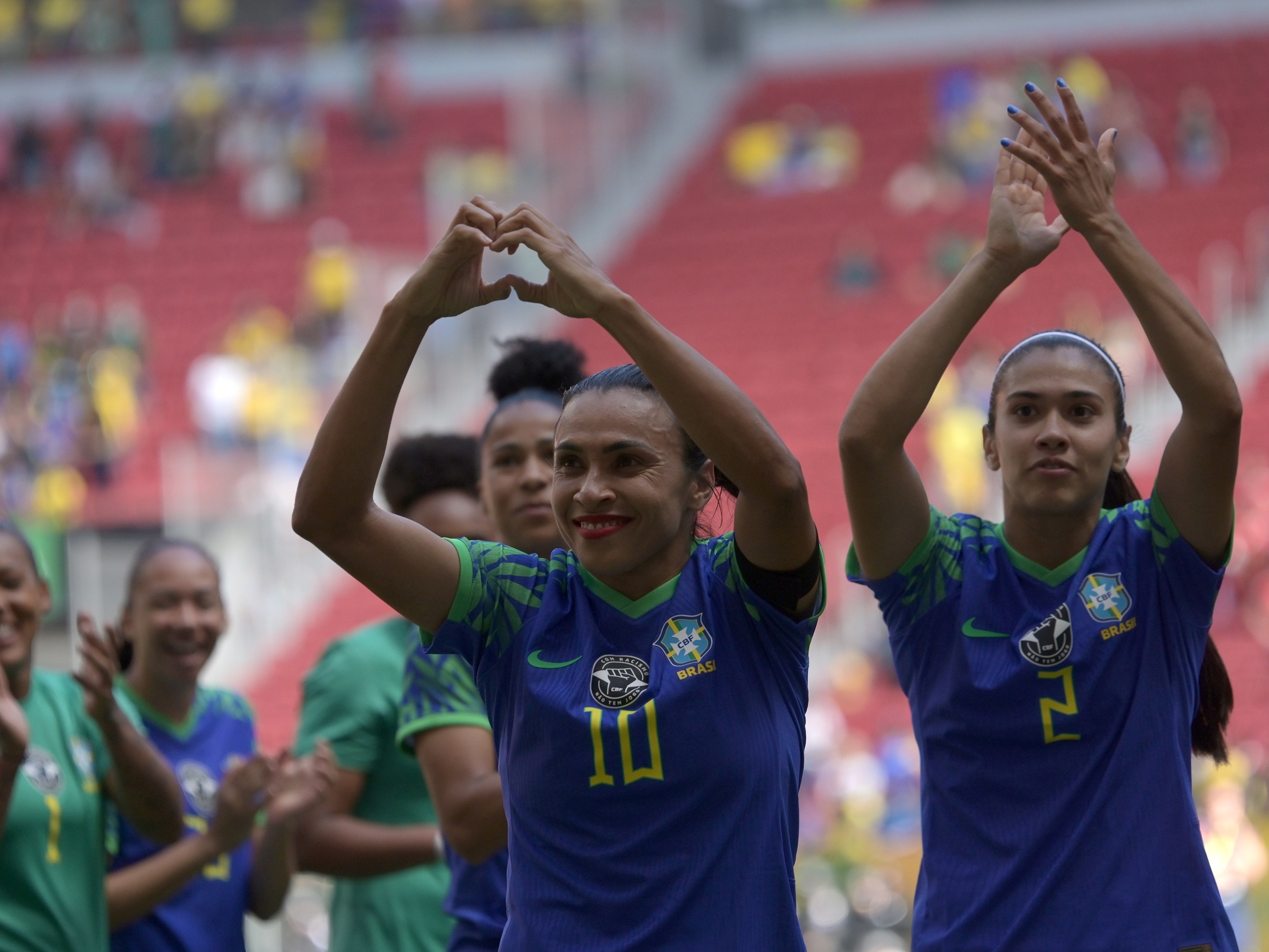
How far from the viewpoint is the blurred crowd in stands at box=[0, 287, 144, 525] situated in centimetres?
1567

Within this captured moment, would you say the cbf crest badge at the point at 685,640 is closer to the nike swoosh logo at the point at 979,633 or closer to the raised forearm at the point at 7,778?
the nike swoosh logo at the point at 979,633

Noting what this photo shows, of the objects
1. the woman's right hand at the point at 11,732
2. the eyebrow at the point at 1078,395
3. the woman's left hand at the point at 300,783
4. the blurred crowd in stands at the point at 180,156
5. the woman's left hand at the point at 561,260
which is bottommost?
the woman's left hand at the point at 300,783

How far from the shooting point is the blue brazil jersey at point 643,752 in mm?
2551

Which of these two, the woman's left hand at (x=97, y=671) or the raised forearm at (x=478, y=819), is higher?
the woman's left hand at (x=97, y=671)

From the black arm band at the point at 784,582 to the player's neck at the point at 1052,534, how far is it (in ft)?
1.85

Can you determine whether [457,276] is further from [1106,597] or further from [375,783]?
[375,783]

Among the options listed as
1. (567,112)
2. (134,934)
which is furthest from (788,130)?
(134,934)

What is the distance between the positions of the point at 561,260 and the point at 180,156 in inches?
864

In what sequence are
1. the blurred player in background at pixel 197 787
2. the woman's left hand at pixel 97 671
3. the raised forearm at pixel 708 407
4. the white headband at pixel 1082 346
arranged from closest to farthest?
1. the raised forearm at pixel 708 407
2. the white headband at pixel 1082 346
3. the woman's left hand at pixel 97 671
4. the blurred player in background at pixel 197 787

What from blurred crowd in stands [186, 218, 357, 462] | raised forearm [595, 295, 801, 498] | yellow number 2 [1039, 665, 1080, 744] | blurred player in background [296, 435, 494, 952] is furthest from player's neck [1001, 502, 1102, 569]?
blurred crowd in stands [186, 218, 357, 462]

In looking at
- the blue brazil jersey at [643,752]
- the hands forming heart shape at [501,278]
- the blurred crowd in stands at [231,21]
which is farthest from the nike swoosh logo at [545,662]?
the blurred crowd in stands at [231,21]

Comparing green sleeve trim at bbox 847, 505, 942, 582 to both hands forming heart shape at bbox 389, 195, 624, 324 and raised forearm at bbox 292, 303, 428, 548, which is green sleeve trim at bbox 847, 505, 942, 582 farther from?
raised forearm at bbox 292, 303, 428, 548

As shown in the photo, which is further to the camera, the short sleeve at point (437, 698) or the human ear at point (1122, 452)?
the short sleeve at point (437, 698)

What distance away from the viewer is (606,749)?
8.51 feet
